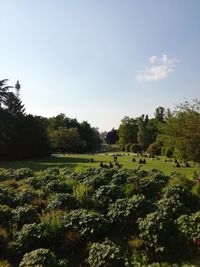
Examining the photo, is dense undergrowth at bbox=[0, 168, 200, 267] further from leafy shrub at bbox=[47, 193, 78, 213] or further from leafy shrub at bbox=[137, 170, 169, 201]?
leafy shrub at bbox=[137, 170, 169, 201]

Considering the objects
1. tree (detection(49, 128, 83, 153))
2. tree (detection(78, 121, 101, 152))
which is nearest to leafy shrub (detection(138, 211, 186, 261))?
tree (detection(49, 128, 83, 153))

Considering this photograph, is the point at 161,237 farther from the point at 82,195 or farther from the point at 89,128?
the point at 89,128

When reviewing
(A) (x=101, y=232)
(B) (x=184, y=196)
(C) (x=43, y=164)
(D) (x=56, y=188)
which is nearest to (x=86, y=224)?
(A) (x=101, y=232)

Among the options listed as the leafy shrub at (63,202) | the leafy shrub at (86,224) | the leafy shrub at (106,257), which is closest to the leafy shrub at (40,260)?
the leafy shrub at (106,257)

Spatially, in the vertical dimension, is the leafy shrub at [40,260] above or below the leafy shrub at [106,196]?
below

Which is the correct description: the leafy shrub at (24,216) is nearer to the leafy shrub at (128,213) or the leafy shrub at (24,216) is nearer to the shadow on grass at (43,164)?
the leafy shrub at (128,213)

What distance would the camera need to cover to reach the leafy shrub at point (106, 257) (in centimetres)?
984

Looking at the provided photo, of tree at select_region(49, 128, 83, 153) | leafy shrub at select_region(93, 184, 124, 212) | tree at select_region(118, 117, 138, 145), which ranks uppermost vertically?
tree at select_region(118, 117, 138, 145)

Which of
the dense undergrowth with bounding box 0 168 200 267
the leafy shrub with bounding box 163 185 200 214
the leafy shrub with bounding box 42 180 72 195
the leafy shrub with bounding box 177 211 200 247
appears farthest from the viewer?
the leafy shrub with bounding box 42 180 72 195

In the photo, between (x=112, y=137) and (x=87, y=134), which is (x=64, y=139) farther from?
(x=112, y=137)

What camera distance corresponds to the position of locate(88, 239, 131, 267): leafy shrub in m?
9.84

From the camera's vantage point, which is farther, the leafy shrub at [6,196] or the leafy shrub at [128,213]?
the leafy shrub at [6,196]

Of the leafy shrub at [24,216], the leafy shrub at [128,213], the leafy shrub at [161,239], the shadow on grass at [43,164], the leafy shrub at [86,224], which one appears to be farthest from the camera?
the shadow on grass at [43,164]

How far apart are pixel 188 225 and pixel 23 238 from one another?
5600mm
